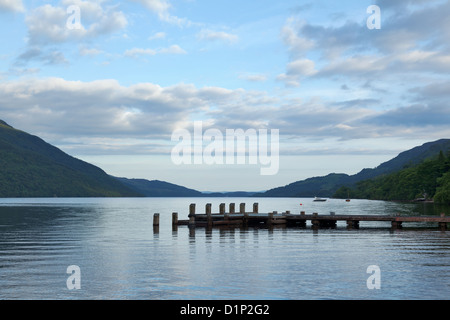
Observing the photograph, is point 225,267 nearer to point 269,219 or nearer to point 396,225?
point 269,219

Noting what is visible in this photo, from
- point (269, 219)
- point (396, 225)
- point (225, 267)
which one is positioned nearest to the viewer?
point (225, 267)

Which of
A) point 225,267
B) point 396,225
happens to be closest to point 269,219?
point 396,225

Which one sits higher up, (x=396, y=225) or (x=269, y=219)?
(x=269, y=219)

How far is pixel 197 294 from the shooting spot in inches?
1017

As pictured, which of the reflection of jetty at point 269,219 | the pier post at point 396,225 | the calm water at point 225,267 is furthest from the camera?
the pier post at point 396,225

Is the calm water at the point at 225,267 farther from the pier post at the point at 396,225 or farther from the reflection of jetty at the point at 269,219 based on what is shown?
the pier post at the point at 396,225

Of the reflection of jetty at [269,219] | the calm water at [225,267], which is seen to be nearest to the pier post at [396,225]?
the reflection of jetty at [269,219]

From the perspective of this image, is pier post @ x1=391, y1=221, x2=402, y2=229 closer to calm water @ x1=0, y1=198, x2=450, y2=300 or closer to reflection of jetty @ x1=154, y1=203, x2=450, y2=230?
reflection of jetty @ x1=154, y1=203, x2=450, y2=230

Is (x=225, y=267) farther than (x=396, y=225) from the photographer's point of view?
No

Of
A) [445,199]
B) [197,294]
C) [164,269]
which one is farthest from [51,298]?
[445,199]

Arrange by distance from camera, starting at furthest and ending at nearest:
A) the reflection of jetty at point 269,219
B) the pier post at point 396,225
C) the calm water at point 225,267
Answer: the pier post at point 396,225 < the reflection of jetty at point 269,219 < the calm water at point 225,267

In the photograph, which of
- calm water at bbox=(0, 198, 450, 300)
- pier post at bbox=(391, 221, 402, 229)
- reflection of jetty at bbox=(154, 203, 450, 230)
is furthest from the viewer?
pier post at bbox=(391, 221, 402, 229)

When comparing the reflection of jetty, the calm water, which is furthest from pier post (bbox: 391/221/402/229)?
the calm water

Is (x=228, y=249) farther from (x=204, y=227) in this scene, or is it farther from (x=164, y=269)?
(x=204, y=227)
